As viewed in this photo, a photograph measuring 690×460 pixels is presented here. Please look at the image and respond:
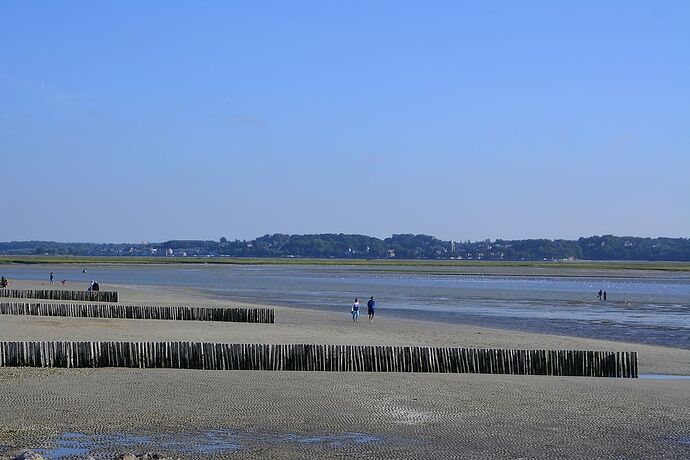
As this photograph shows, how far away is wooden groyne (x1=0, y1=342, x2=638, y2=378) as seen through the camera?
77.9 feet

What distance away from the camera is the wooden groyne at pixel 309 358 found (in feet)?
77.9

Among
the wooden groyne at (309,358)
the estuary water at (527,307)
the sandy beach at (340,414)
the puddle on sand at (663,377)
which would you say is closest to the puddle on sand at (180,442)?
the sandy beach at (340,414)

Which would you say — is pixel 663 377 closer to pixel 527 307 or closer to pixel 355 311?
pixel 355 311

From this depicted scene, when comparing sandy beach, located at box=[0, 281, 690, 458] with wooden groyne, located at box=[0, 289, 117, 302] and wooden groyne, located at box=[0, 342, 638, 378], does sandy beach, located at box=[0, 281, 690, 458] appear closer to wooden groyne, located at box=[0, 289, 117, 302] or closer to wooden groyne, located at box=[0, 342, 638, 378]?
wooden groyne, located at box=[0, 342, 638, 378]

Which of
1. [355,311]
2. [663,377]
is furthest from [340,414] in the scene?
[355,311]

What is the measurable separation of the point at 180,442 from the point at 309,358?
9292 mm

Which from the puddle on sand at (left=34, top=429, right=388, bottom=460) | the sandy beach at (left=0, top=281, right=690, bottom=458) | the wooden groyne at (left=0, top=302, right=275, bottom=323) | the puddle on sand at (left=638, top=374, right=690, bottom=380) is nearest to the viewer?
the puddle on sand at (left=34, top=429, right=388, bottom=460)

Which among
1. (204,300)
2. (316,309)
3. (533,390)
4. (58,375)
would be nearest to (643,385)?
(533,390)

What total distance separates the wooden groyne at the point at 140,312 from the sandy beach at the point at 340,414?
18.2 meters

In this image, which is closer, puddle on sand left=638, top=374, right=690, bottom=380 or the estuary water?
puddle on sand left=638, top=374, right=690, bottom=380

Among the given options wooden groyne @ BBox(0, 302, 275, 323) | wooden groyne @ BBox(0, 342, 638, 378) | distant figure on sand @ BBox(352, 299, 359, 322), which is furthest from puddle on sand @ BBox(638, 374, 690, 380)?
distant figure on sand @ BBox(352, 299, 359, 322)

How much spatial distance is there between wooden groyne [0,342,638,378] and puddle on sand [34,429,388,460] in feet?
26.1

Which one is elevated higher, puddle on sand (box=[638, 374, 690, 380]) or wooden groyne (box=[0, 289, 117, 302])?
wooden groyne (box=[0, 289, 117, 302])

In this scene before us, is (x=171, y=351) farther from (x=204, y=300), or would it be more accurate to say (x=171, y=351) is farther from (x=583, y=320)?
(x=204, y=300)
